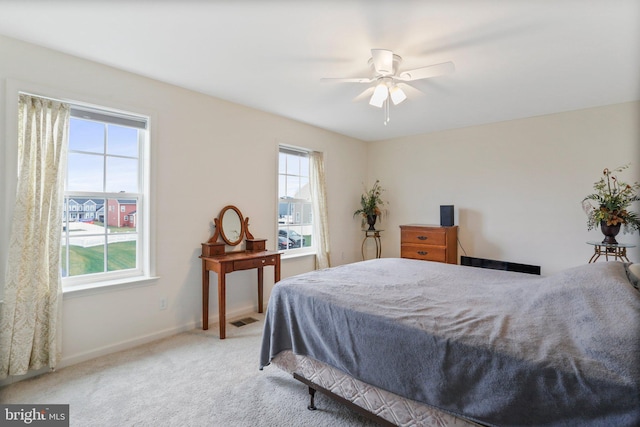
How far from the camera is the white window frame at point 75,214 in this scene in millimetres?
2123

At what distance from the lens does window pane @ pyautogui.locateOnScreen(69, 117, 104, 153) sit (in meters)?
2.50

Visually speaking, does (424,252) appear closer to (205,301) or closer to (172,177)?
(205,301)

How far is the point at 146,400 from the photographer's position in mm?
1963

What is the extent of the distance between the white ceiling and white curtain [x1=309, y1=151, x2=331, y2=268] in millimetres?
1335

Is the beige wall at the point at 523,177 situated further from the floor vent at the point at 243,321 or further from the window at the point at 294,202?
the floor vent at the point at 243,321

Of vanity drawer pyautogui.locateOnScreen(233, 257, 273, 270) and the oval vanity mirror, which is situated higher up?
→ the oval vanity mirror

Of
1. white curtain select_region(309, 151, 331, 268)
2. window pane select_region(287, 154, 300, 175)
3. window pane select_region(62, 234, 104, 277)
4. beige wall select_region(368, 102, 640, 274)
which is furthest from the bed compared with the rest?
window pane select_region(287, 154, 300, 175)

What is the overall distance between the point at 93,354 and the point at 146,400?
91 centimetres

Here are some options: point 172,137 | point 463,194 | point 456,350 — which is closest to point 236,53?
point 172,137

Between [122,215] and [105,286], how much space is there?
0.65m

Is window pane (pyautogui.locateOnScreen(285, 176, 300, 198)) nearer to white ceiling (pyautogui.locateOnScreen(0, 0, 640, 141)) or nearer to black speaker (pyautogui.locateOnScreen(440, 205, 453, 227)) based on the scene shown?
white ceiling (pyautogui.locateOnScreen(0, 0, 640, 141))

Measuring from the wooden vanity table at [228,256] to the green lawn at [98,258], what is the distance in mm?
662

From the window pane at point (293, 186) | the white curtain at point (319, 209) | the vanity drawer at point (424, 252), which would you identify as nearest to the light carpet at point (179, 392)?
the white curtain at point (319, 209)

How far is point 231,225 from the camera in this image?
3.46m
